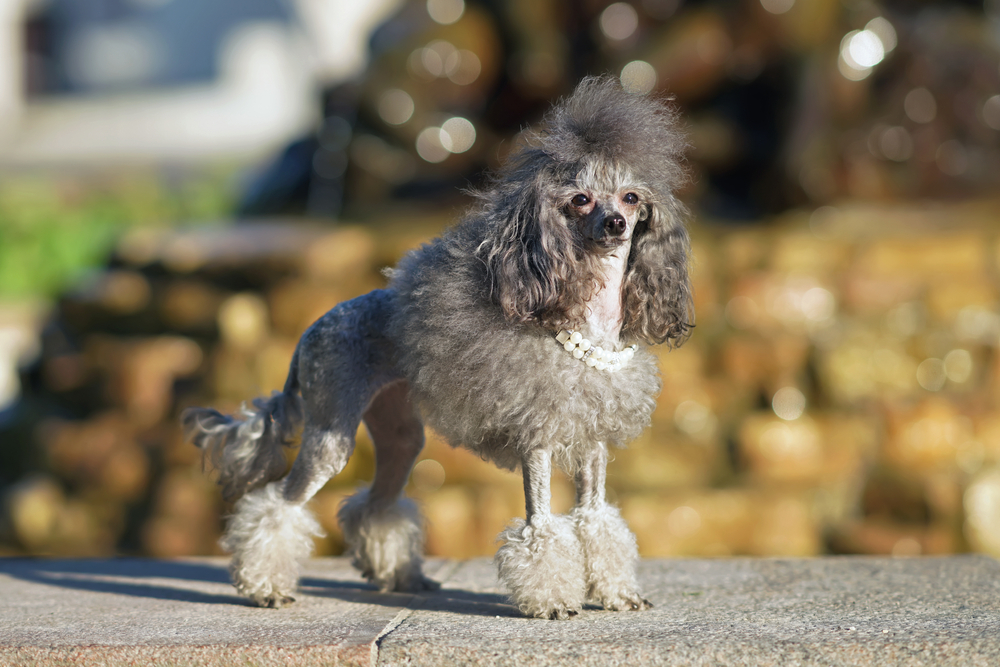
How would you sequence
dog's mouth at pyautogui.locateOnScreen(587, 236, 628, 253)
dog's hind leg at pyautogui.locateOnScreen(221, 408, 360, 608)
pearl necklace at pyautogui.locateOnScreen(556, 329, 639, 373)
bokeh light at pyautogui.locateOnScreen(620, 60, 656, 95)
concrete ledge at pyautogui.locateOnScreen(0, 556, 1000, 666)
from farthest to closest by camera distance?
bokeh light at pyautogui.locateOnScreen(620, 60, 656, 95), dog's hind leg at pyautogui.locateOnScreen(221, 408, 360, 608), pearl necklace at pyautogui.locateOnScreen(556, 329, 639, 373), dog's mouth at pyautogui.locateOnScreen(587, 236, 628, 253), concrete ledge at pyautogui.locateOnScreen(0, 556, 1000, 666)

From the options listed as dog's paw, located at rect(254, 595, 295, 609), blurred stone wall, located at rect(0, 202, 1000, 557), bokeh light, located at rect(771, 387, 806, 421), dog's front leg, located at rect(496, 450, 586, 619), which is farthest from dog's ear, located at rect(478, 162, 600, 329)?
bokeh light, located at rect(771, 387, 806, 421)

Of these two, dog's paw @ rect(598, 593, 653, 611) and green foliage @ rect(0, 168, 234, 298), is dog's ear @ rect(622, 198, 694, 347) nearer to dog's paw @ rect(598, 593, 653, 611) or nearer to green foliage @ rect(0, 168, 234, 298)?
dog's paw @ rect(598, 593, 653, 611)

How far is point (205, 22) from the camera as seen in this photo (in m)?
17.7

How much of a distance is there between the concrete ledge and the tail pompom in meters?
0.48

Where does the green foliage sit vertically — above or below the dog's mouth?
above

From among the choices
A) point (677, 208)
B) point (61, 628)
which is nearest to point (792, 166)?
point (677, 208)

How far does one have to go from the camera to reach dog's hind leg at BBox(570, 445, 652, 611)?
3285 mm

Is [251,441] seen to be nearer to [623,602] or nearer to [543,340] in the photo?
[543,340]

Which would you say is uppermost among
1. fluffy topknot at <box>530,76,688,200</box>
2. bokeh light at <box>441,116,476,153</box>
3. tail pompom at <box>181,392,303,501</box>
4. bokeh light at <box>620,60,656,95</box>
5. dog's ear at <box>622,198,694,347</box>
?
bokeh light at <box>620,60,656,95</box>

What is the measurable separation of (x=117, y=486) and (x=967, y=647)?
5.57 m

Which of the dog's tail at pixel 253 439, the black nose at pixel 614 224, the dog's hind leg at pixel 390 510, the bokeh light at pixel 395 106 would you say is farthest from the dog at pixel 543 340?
the bokeh light at pixel 395 106

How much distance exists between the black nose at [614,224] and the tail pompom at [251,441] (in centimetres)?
147

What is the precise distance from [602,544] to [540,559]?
27cm

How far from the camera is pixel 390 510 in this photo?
371cm
